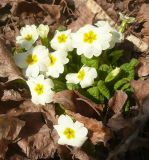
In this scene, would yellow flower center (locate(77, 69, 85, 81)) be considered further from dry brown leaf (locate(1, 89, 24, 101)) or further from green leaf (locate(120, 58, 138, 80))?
dry brown leaf (locate(1, 89, 24, 101))

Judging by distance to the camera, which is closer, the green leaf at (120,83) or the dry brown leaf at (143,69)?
the green leaf at (120,83)

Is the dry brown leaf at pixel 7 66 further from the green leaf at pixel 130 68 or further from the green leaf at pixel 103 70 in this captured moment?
the green leaf at pixel 130 68

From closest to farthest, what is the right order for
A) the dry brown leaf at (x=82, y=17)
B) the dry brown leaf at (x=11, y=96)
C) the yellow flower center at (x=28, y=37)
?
1. the dry brown leaf at (x=11, y=96)
2. the yellow flower center at (x=28, y=37)
3. the dry brown leaf at (x=82, y=17)

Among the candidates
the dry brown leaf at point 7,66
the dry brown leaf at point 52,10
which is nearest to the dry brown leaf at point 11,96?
the dry brown leaf at point 7,66

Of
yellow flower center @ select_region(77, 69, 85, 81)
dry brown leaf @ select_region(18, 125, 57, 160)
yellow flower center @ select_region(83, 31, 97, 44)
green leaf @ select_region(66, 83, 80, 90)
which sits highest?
yellow flower center @ select_region(83, 31, 97, 44)

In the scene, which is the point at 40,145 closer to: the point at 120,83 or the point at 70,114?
the point at 70,114

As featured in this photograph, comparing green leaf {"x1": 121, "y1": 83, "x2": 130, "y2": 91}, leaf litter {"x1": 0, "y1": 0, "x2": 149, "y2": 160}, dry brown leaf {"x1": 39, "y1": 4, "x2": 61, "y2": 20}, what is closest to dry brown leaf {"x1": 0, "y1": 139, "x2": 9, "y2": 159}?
leaf litter {"x1": 0, "y1": 0, "x2": 149, "y2": 160}

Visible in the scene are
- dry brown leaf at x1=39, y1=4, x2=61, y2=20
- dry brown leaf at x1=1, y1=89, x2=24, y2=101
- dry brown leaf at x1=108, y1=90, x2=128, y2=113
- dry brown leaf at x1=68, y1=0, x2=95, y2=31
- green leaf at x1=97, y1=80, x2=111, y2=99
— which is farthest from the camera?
dry brown leaf at x1=39, y1=4, x2=61, y2=20

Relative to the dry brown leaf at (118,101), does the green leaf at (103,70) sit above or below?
above
